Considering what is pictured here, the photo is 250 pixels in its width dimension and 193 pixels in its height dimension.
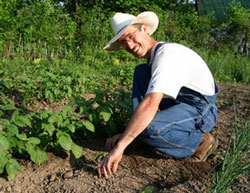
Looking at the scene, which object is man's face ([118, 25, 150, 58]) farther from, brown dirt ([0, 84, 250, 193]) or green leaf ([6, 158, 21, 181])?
green leaf ([6, 158, 21, 181])

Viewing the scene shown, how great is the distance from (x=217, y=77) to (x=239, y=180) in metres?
3.79

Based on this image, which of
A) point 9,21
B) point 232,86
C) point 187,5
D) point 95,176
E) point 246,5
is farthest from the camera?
point 187,5

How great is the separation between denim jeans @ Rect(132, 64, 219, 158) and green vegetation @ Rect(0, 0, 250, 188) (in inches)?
13.4

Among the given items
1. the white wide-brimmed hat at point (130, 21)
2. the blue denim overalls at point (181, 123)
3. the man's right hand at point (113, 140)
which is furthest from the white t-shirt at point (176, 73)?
the man's right hand at point (113, 140)

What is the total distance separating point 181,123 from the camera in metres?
2.20

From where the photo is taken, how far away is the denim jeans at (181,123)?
2.13 m

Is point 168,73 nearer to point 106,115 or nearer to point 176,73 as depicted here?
point 176,73

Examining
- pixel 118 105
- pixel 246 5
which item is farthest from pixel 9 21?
pixel 246 5

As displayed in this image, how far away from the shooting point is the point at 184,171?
217 centimetres

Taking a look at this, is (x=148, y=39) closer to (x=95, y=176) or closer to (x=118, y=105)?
(x=118, y=105)

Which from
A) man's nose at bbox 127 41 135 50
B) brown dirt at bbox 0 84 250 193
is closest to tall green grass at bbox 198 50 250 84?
brown dirt at bbox 0 84 250 193

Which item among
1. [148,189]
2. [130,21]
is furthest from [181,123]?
[130,21]

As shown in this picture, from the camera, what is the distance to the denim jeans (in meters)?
2.13

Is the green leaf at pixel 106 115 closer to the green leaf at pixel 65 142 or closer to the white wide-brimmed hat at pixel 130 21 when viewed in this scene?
the green leaf at pixel 65 142
